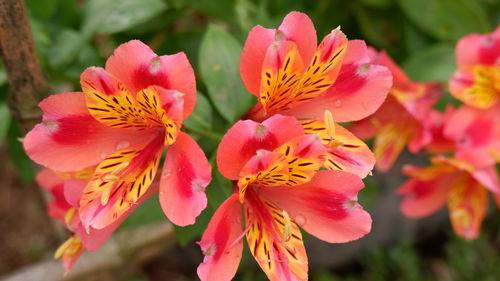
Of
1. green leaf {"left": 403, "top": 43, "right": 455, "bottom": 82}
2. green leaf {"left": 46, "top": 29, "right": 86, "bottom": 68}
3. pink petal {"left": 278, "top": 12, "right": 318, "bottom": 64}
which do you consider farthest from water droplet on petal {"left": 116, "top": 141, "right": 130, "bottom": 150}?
green leaf {"left": 403, "top": 43, "right": 455, "bottom": 82}

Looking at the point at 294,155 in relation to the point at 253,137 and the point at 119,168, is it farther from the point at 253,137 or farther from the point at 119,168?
the point at 119,168

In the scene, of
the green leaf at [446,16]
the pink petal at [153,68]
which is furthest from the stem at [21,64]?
the green leaf at [446,16]

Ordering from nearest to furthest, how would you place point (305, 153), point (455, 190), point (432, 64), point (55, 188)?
point (305, 153), point (55, 188), point (455, 190), point (432, 64)

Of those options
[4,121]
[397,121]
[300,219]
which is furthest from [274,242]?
[4,121]

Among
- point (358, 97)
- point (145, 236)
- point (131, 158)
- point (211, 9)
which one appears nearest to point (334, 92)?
point (358, 97)

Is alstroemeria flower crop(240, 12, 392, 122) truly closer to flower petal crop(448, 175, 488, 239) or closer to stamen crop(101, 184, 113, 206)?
stamen crop(101, 184, 113, 206)

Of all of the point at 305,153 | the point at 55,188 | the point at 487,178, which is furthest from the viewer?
the point at 487,178

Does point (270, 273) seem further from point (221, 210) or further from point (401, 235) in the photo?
point (401, 235)
